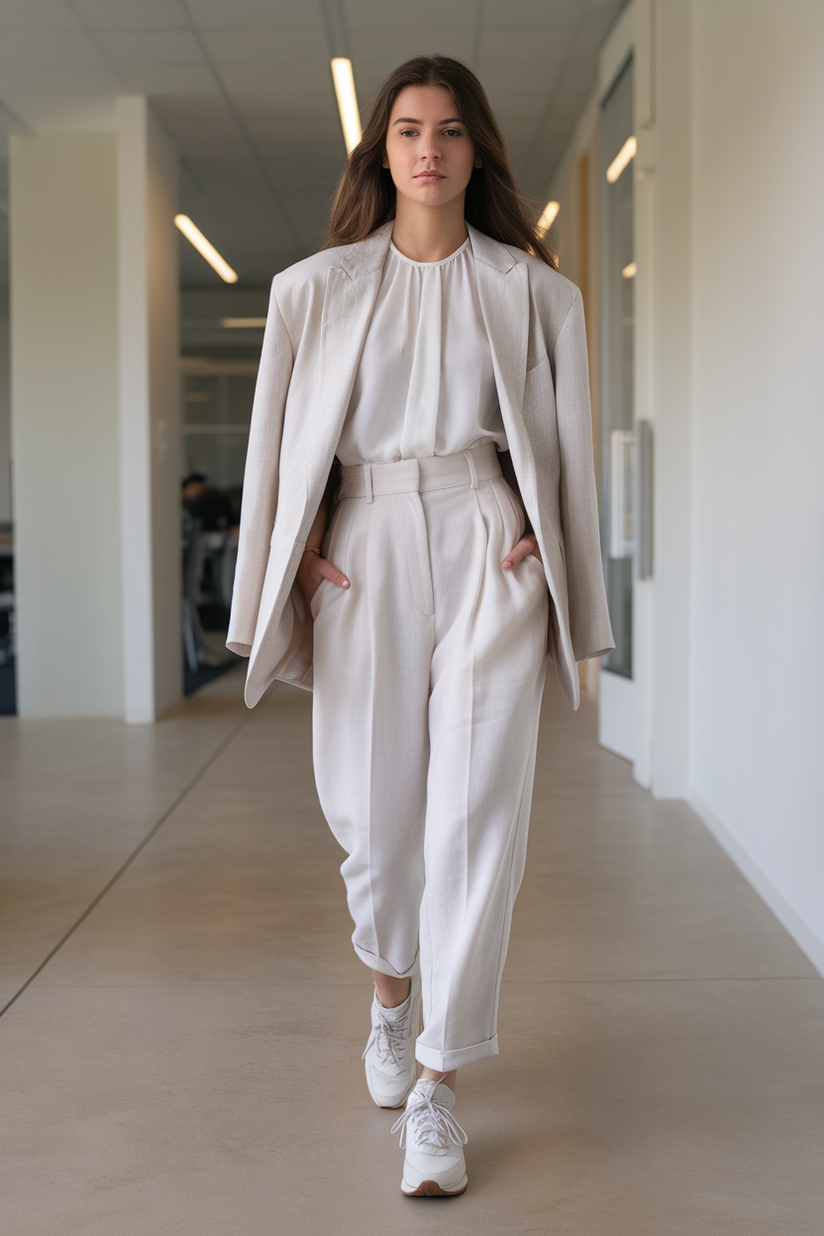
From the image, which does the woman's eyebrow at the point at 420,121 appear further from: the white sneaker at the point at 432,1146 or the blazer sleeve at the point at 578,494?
the white sneaker at the point at 432,1146

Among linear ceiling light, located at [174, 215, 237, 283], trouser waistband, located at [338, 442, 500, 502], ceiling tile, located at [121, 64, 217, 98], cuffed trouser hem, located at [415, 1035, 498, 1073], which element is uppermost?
linear ceiling light, located at [174, 215, 237, 283]

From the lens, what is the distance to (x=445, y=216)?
1667mm

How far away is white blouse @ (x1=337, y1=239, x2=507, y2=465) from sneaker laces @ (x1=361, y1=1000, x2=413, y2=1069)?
2.82ft

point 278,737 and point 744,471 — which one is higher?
point 744,471

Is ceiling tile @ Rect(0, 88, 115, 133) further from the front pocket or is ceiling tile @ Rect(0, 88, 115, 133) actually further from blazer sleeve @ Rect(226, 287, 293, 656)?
the front pocket

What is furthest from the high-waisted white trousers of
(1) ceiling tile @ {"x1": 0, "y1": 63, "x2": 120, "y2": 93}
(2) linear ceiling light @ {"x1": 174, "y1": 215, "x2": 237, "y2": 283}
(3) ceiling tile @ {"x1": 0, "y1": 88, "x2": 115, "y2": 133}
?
(2) linear ceiling light @ {"x1": 174, "y1": 215, "x2": 237, "y2": 283}

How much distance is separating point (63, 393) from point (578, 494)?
495 cm

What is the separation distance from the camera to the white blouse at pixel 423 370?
1.62 meters

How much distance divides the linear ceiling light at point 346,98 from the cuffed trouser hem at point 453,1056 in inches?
178

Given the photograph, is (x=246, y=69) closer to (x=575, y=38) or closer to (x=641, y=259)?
(x=575, y=38)

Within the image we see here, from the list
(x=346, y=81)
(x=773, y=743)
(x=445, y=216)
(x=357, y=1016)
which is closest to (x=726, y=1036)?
(x=357, y=1016)

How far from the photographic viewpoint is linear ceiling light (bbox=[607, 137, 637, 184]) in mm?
4492

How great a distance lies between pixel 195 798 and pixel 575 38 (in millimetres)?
3620

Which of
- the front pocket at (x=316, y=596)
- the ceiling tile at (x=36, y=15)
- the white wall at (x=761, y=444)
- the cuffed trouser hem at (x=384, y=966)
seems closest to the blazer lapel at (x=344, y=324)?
the front pocket at (x=316, y=596)
